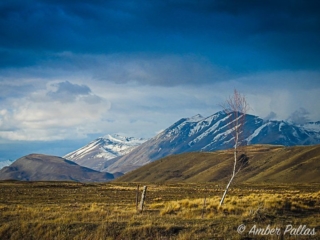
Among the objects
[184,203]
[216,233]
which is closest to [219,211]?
[184,203]

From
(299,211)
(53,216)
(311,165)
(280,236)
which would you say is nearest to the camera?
(280,236)

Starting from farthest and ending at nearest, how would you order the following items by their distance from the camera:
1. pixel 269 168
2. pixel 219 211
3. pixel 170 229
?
pixel 269 168 < pixel 219 211 < pixel 170 229

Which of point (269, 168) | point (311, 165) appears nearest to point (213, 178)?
point (269, 168)

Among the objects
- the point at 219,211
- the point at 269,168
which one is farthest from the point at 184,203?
the point at 269,168

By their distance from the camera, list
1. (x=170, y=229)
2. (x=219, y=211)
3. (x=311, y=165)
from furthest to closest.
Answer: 1. (x=311, y=165)
2. (x=219, y=211)
3. (x=170, y=229)

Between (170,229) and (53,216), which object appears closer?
(170,229)

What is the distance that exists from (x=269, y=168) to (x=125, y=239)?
185 metres

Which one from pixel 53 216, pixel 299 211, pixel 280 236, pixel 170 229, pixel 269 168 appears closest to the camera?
pixel 280 236

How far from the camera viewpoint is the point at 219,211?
2920 centimetres

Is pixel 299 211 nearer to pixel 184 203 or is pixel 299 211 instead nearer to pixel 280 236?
pixel 184 203

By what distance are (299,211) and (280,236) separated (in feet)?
51.0

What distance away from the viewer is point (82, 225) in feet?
66.4

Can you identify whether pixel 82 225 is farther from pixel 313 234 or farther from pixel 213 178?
pixel 213 178

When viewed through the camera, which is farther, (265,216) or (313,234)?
(265,216)
